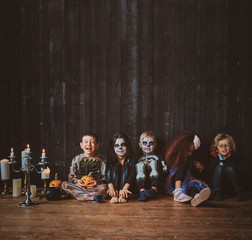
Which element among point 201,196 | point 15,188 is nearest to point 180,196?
point 201,196

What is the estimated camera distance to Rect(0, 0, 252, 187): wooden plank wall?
4293mm

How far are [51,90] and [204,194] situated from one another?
9.47ft

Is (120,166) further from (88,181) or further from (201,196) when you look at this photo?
(201,196)

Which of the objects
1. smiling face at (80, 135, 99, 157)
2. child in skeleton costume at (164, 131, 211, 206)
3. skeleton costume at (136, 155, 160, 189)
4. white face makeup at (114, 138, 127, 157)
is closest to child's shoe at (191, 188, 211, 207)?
child in skeleton costume at (164, 131, 211, 206)

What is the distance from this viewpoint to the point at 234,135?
14.2 feet

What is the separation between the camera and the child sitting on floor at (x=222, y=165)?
369 cm

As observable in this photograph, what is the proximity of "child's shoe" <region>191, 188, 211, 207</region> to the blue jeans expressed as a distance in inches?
23.4

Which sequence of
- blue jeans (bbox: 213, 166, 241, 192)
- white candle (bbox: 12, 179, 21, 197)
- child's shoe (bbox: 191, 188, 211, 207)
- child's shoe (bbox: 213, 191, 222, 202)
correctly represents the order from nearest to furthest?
child's shoe (bbox: 191, 188, 211, 207), child's shoe (bbox: 213, 191, 222, 202), blue jeans (bbox: 213, 166, 241, 192), white candle (bbox: 12, 179, 21, 197)

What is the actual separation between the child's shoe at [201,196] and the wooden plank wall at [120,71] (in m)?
1.28

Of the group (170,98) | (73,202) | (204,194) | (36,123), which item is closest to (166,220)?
Result: (204,194)

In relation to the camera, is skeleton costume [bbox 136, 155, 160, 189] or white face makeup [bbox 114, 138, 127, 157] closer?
skeleton costume [bbox 136, 155, 160, 189]

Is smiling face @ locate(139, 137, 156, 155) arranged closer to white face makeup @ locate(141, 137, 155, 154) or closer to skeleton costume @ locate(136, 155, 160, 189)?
white face makeup @ locate(141, 137, 155, 154)

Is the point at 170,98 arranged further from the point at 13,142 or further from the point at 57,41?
the point at 13,142

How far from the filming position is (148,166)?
3939 mm
